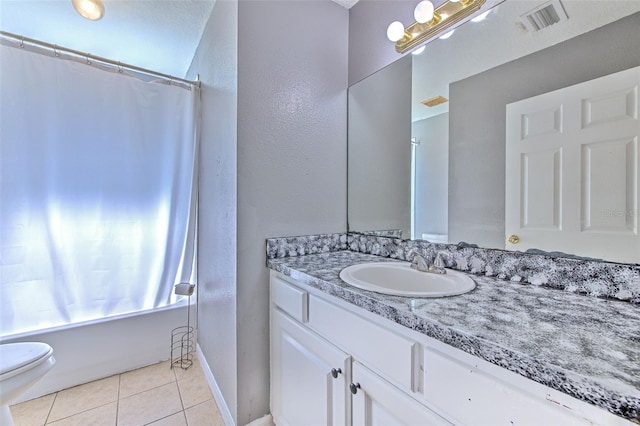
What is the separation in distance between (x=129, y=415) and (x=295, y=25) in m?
2.25

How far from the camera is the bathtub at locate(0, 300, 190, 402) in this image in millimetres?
1608

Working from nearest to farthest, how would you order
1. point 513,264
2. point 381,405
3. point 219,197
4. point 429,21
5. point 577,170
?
point 381,405 → point 577,170 → point 513,264 → point 429,21 → point 219,197

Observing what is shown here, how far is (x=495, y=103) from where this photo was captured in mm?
1062

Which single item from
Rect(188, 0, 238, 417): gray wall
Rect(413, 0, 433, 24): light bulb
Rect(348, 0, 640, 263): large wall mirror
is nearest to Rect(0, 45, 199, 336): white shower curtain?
Rect(188, 0, 238, 417): gray wall

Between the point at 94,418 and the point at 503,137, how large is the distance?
2.37 meters

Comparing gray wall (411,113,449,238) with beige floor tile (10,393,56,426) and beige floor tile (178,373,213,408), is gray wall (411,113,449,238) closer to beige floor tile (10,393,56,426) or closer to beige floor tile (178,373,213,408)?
beige floor tile (178,373,213,408)

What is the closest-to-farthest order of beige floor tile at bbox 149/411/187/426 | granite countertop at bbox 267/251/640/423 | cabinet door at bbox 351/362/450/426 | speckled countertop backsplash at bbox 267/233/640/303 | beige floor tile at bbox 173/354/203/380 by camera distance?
granite countertop at bbox 267/251/640/423 → cabinet door at bbox 351/362/450/426 → speckled countertop backsplash at bbox 267/233/640/303 → beige floor tile at bbox 149/411/187/426 → beige floor tile at bbox 173/354/203/380

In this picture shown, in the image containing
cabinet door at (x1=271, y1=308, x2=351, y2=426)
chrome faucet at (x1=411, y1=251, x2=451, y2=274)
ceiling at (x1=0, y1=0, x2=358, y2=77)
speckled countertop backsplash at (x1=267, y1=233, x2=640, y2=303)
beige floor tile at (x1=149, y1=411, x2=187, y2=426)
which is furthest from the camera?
ceiling at (x1=0, y1=0, x2=358, y2=77)

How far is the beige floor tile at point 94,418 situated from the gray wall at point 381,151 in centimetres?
165

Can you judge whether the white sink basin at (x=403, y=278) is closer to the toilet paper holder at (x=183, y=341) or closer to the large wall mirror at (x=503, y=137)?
the large wall mirror at (x=503, y=137)

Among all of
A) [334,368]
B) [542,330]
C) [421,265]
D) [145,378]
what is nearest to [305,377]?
[334,368]

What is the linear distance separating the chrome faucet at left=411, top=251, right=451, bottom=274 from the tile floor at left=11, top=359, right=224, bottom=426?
128 cm

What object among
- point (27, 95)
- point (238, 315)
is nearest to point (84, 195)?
point (27, 95)

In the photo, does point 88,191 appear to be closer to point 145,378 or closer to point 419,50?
point 145,378
